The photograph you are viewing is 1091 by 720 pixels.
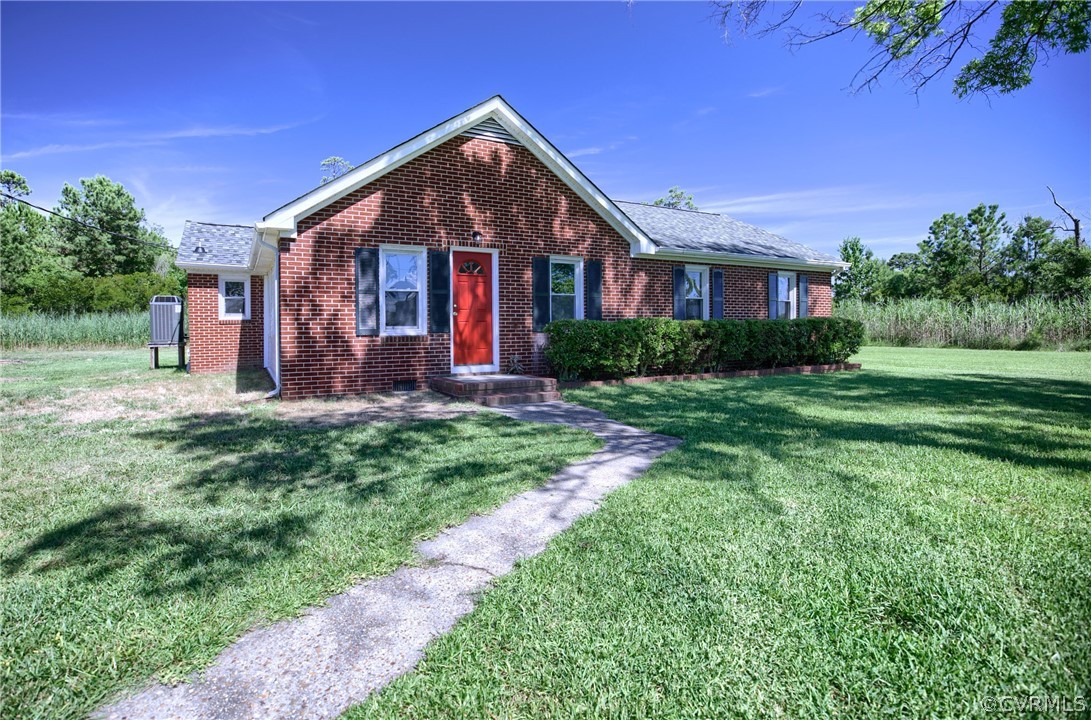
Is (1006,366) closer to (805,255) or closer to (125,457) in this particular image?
(805,255)

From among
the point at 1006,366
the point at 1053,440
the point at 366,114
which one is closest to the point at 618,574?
the point at 1053,440

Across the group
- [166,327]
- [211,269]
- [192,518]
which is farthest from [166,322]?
[192,518]

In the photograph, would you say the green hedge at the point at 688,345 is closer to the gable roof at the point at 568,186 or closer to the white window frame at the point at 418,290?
the gable roof at the point at 568,186

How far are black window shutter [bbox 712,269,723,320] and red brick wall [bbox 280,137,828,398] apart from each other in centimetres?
310

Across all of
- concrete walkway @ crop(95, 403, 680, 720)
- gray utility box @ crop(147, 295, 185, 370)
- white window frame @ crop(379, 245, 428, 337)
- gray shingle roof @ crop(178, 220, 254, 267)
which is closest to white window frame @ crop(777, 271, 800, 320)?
white window frame @ crop(379, 245, 428, 337)

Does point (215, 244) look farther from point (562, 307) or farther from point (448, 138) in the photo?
point (562, 307)

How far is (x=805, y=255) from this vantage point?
52.5 ft

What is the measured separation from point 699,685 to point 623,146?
84.9 feet

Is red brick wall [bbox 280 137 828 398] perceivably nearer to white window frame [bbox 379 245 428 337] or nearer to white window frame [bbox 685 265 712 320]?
white window frame [bbox 379 245 428 337]

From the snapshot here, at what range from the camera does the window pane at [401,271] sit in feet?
31.4

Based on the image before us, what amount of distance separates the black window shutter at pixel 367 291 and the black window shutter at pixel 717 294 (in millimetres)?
8665

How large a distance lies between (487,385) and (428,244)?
3.01 metres

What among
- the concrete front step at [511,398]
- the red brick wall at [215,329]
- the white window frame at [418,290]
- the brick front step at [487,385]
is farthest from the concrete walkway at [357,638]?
the red brick wall at [215,329]

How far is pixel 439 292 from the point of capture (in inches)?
387
